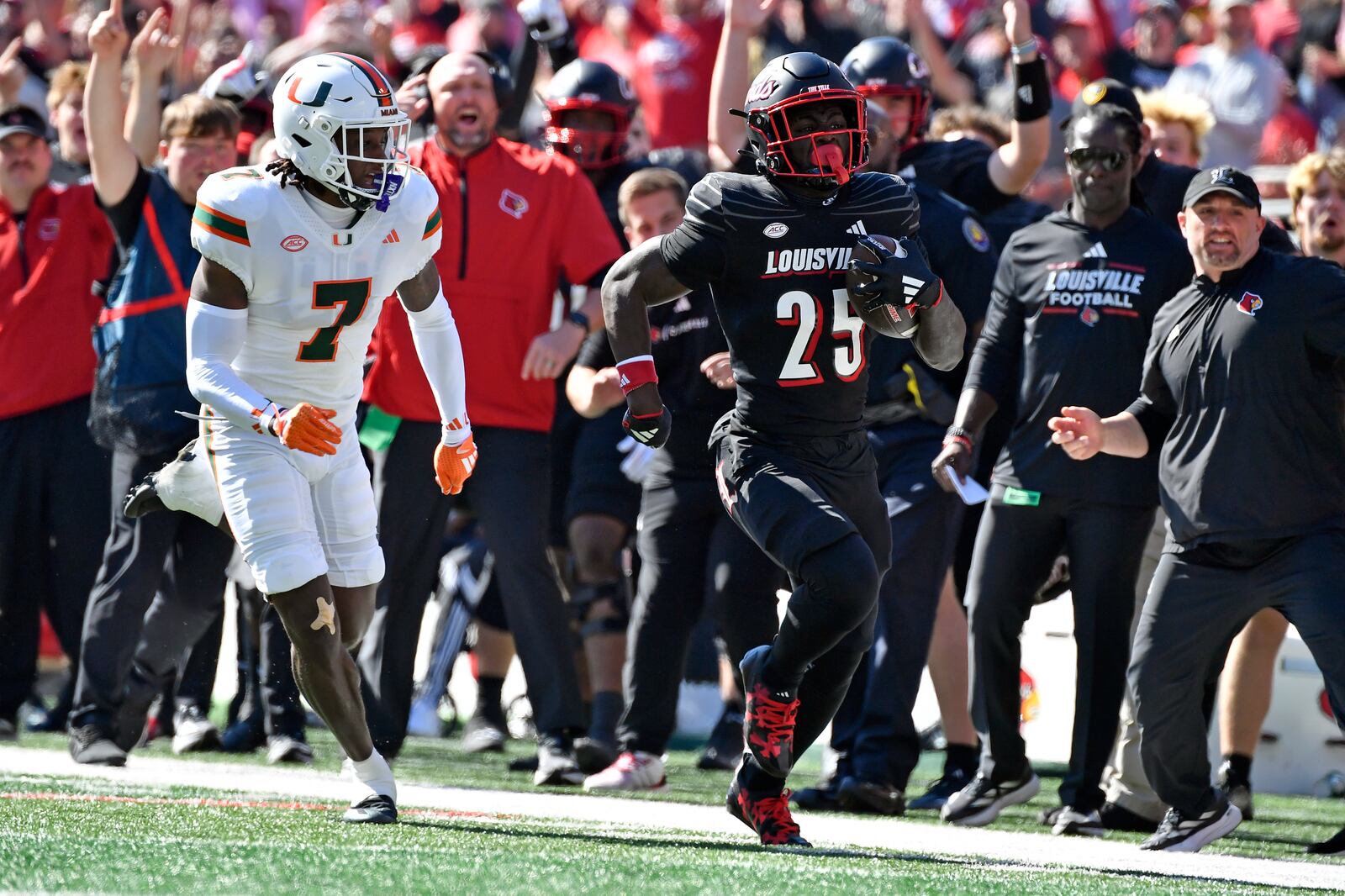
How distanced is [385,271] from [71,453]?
2934 mm

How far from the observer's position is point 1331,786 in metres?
7.91

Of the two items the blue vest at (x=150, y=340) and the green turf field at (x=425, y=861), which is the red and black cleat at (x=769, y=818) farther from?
the blue vest at (x=150, y=340)

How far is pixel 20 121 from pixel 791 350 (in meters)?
4.24

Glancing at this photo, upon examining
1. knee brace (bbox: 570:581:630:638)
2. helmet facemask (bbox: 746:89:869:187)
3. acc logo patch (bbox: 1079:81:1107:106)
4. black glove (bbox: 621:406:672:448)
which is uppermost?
acc logo patch (bbox: 1079:81:1107:106)

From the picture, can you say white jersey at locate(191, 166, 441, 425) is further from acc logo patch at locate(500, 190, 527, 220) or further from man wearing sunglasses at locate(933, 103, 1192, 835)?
man wearing sunglasses at locate(933, 103, 1192, 835)

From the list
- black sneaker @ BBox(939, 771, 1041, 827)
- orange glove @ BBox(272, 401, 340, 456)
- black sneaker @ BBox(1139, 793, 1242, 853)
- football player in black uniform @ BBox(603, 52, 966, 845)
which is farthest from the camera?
black sneaker @ BBox(939, 771, 1041, 827)

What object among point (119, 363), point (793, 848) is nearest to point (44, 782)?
point (119, 363)

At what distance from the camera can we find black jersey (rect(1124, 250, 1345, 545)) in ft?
18.2

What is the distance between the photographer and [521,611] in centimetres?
701

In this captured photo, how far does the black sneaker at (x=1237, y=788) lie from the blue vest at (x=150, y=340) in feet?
13.1

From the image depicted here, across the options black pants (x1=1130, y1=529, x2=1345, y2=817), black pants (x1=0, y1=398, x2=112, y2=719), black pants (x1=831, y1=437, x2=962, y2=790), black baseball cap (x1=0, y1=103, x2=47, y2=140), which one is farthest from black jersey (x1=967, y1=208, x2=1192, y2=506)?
black baseball cap (x1=0, y1=103, x2=47, y2=140)

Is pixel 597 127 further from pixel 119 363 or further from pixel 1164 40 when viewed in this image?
pixel 1164 40

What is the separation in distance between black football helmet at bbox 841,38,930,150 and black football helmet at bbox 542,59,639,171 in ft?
3.58

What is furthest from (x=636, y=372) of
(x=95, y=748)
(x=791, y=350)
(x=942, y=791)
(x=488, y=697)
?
(x=488, y=697)
